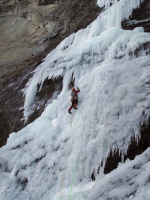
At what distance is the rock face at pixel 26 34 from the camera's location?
9.22 m

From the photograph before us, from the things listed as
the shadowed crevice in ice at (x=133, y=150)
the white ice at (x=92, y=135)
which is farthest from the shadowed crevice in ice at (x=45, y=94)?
the shadowed crevice in ice at (x=133, y=150)

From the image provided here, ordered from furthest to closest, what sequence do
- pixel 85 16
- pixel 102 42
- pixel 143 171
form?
pixel 85 16 → pixel 102 42 → pixel 143 171

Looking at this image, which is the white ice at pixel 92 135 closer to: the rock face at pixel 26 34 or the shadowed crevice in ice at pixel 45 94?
the shadowed crevice in ice at pixel 45 94

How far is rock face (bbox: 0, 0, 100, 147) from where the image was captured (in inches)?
363

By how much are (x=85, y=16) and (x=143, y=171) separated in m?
11.1

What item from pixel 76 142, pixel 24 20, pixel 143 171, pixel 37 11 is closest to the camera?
pixel 143 171

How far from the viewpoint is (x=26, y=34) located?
1689 centimetres

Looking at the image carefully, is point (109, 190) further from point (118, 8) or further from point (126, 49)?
point (118, 8)

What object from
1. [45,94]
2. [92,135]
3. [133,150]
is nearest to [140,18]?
[45,94]

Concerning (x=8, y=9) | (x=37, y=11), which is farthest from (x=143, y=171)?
(x=8, y=9)

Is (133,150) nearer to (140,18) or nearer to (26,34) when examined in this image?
(140,18)

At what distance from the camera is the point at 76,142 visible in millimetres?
5105

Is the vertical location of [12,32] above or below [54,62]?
above

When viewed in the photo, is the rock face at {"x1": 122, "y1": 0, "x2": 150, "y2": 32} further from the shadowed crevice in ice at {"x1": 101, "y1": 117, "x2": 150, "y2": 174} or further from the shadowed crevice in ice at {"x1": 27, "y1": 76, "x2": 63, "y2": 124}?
the shadowed crevice in ice at {"x1": 101, "y1": 117, "x2": 150, "y2": 174}
